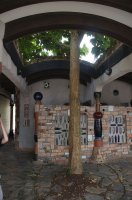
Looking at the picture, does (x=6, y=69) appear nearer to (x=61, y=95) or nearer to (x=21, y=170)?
(x=21, y=170)

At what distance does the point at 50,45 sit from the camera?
953 cm

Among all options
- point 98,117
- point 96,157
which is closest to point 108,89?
point 98,117

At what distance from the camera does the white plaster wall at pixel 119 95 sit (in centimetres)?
1198

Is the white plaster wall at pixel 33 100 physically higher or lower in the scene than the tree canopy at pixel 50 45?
lower

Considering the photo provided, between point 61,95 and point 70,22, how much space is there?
7.19 m

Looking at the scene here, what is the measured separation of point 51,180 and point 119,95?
21.4ft

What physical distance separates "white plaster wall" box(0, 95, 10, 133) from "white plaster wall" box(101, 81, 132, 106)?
616 cm

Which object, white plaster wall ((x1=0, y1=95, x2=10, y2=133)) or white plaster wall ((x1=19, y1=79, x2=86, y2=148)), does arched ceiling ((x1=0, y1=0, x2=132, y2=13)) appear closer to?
white plaster wall ((x1=19, y1=79, x2=86, y2=148))

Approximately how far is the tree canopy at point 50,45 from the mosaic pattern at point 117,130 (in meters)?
2.43

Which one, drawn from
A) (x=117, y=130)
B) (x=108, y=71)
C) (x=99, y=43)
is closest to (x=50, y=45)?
(x=108, y=71)

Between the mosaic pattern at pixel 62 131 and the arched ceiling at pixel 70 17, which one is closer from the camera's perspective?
the arched ceiling at pixel 70 17

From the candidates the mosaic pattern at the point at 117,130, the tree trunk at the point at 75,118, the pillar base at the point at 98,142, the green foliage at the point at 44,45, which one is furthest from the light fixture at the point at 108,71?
the tree trunk at the point at 75,118

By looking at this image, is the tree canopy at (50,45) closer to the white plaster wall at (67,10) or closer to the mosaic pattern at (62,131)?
the mosaic pattern at (62,131)

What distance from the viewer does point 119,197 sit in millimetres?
5312
